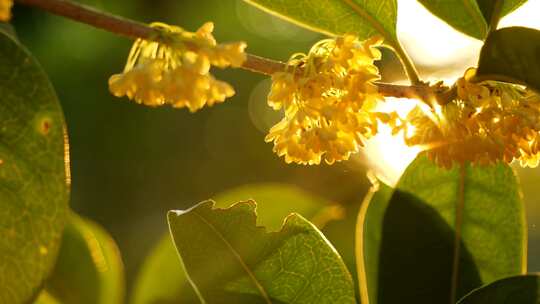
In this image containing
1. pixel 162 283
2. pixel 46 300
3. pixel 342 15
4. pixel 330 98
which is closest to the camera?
pixel 330 98

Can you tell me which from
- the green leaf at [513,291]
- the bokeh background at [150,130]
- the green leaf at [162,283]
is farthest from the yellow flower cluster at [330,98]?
the bokeh background at [150,130]

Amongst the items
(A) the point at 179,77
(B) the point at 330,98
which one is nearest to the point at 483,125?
(B) the point at 330,98

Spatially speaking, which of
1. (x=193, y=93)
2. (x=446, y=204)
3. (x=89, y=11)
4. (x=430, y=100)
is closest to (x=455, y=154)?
(x=430, y=100)

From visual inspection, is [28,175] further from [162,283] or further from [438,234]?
[438,234]

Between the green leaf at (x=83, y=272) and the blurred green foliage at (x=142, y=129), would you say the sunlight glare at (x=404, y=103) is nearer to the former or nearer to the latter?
the green leaf at (x=83, y=272)

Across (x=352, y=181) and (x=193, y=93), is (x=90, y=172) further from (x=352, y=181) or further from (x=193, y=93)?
(x=193, y=93)
